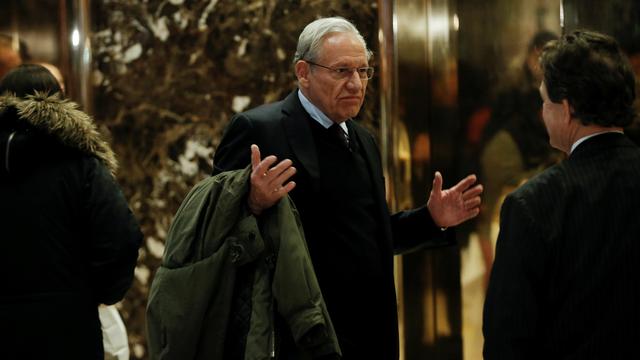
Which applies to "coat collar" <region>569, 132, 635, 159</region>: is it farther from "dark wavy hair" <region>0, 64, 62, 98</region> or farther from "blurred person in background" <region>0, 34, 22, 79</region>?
"blurred person in background" <region>0, 34, 22, 79</region>

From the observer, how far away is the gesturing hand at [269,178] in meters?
2.40

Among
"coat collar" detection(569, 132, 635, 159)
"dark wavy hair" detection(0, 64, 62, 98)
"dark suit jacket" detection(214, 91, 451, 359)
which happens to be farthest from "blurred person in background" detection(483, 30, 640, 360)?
"dark wavy hair" detection(0, 64, 62, 98)

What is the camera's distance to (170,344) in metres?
2.37

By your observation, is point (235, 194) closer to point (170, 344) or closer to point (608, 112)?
point (170, 344)

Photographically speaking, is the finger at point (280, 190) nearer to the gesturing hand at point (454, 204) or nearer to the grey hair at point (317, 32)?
the grey hair at point (317, 32)

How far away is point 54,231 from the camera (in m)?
2.74

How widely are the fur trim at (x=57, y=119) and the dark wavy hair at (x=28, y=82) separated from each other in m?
0.05

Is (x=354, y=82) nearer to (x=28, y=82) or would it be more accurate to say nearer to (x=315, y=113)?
(x=315, y=113)

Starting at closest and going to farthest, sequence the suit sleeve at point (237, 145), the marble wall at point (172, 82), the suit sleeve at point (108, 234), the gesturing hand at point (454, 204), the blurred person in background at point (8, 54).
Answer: the suit sleeve at point (237, 145) → the suit sleeve at point (108, 234) → the gesturing hand at point (454, 204) → the marble wall at point (172, 82) → the blurred person in background at point (8, 54)

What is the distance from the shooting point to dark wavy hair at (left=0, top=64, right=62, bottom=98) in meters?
2.87

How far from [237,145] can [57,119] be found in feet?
2.06

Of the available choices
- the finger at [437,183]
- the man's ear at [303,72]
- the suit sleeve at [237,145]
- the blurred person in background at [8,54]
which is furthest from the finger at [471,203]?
the blurred person in background at [8,54]

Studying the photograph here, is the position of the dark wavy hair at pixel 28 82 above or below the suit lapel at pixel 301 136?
above

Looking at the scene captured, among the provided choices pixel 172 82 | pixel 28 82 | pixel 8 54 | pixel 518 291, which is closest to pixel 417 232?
pixel 518 291
